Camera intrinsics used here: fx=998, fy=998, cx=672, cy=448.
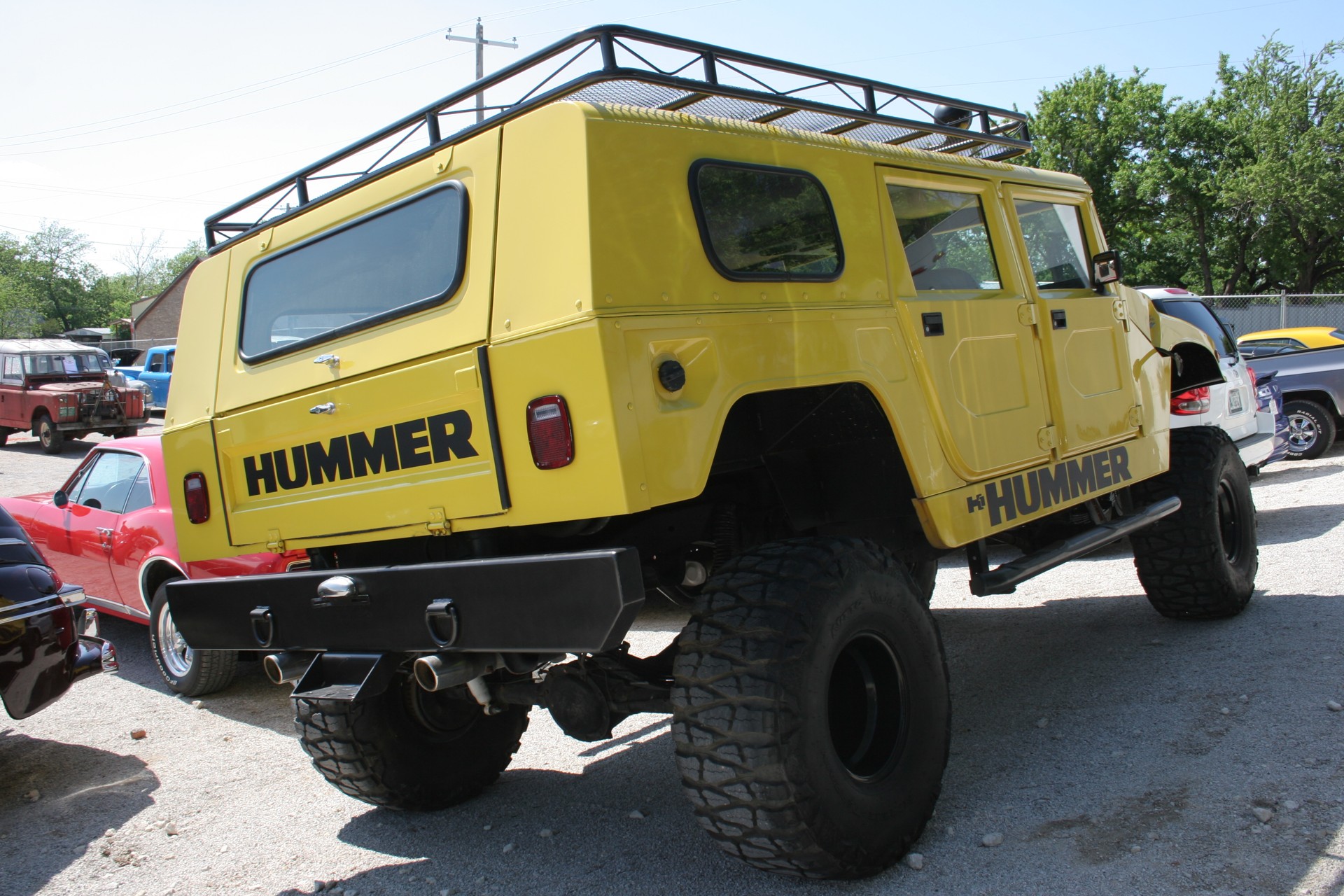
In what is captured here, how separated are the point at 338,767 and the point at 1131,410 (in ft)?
13.3

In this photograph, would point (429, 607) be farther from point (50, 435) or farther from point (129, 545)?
point (50, 435)

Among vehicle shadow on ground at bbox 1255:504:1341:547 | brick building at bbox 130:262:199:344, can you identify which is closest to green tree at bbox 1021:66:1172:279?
vehicle shadow on ground at bbox 1255:504:1341:547

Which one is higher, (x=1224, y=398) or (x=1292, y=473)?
(x=1224, y=398)

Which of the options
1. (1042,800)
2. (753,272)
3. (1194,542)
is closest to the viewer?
(753,272)

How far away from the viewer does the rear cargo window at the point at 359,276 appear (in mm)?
3137

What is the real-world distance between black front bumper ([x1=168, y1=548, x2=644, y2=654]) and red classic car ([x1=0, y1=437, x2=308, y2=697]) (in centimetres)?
182

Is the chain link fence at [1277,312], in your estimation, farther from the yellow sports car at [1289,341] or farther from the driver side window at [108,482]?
the driver side window at [108,482]

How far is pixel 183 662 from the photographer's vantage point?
6.01 m

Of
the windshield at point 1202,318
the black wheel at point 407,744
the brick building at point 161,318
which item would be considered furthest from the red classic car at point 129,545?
the brick building at point 161,318

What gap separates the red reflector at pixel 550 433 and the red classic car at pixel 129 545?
3042 millimetres

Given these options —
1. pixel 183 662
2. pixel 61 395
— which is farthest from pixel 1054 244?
pixel 61 395

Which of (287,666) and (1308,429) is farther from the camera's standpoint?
(1308,429)

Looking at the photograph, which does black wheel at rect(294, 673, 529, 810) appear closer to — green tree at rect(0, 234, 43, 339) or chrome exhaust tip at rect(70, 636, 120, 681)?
chrome exhaust tip at rect(70, 636, 120, 681)

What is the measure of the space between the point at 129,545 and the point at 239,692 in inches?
49.0
